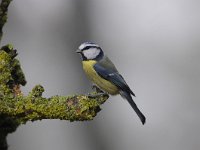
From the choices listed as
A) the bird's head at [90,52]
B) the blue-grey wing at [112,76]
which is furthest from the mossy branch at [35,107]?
the bird's head at [90,52]

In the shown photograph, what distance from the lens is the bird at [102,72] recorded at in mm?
2986

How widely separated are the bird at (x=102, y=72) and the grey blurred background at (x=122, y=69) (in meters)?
2.76

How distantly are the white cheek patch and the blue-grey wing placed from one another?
49 mm

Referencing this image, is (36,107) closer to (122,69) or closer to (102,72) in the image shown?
(102,72)

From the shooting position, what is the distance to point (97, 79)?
3.24 metres

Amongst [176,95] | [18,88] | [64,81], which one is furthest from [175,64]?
[18,88]

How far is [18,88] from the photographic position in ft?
6.29

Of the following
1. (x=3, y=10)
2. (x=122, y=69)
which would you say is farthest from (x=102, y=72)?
(x=122, y=69)

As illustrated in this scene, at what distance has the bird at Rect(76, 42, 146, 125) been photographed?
299 centimetres

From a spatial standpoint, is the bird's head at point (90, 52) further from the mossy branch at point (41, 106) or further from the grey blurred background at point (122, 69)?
the grey blurred background at point (122, 69)

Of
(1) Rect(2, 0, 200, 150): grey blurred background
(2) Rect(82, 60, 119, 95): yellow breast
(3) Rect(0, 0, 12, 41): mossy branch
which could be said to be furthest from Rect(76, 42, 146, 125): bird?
(1) Rect(2, 0, 200, 150): grey blurred background

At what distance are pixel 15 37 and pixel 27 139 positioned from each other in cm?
107

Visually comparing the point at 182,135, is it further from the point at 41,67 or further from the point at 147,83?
the point at 41,67

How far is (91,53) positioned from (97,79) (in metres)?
0.13
